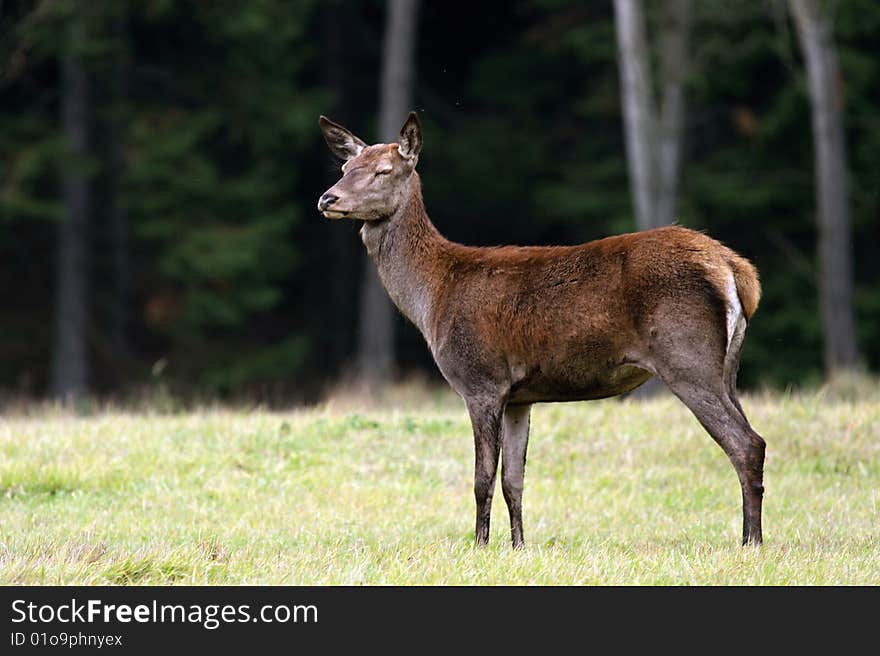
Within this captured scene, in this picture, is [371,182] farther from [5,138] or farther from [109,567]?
[5,138]

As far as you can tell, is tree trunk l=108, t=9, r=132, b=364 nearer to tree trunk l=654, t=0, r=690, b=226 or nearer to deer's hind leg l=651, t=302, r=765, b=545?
tree trunk l=654, t=0, r=690, b=226

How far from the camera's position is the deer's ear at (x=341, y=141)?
886 centimetres

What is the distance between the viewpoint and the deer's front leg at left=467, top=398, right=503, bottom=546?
7.95 meters

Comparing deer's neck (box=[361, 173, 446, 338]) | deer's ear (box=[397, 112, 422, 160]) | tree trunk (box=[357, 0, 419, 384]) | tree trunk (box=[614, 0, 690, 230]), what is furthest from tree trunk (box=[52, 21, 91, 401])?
deer's ear (box=[397, 112, 422, 160])

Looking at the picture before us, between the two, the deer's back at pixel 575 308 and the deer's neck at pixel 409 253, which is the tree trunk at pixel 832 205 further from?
the deer's back at pixel 575 308

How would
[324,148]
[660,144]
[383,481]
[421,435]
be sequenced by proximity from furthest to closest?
1. [324,148]
2. [660,144]
3. [421,435]
4. [383,481]

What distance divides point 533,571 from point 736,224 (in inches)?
785

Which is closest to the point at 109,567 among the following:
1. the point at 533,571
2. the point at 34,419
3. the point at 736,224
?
the point at 533,571

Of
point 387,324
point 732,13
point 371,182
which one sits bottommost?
point 387,324

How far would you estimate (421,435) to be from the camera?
11375 mm

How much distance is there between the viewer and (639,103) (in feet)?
66.8

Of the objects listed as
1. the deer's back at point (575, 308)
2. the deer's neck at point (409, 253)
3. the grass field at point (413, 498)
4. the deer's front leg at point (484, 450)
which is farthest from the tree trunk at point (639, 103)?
the deer's front leg at point (484, 450)

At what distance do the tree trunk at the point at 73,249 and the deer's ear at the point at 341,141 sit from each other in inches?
604

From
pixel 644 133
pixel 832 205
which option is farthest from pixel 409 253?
pixel 832 205
